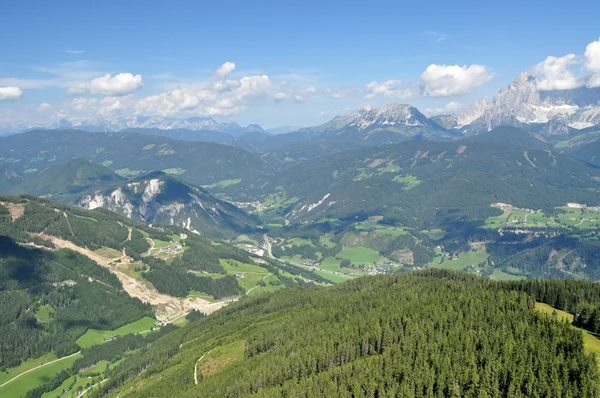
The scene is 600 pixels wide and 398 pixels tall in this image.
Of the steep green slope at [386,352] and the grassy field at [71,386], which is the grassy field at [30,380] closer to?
the grassy field at [71,386]

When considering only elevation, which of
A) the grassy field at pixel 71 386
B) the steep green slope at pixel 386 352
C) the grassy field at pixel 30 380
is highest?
the steep green slope at pixel 386 352

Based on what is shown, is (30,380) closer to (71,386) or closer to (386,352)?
(71,386)

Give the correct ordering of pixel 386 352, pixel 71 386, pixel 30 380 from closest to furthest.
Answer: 1. pixel 386 352
2. pixel 71 386
3. pixel 30 380

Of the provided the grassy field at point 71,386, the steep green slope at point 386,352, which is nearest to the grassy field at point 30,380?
the grassy field at point 71,386

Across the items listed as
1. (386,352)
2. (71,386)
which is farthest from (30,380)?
(386,352)

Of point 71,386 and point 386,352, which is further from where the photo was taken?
point 71,386

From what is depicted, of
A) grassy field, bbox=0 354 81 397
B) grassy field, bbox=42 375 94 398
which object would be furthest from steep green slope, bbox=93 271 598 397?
grassy field, bbox=0 354 81 397

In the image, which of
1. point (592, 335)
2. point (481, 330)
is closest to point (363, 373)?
point (481, 330)
